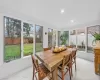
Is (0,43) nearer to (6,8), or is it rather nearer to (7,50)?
(7,50)

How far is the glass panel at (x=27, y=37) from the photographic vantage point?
462 centimetres

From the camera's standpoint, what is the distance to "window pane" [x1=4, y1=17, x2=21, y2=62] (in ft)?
12.0

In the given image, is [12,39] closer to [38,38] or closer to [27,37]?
[27,37]

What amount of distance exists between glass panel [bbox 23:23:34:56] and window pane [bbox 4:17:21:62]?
1.12ft

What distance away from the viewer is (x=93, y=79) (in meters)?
3.21

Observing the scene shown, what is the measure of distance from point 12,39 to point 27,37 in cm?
92

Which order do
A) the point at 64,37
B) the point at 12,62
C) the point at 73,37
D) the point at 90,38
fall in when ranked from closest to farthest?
the point at 12,62
the point at 90,38
the point at 73,37
the point at 64,37

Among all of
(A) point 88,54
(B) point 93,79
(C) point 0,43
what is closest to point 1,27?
(C) point 0,43

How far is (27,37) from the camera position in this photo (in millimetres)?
4785

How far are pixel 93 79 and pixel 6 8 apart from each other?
3.77 m

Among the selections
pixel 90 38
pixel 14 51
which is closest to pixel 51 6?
pixel 14 51

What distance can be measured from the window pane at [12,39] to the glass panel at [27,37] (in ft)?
1.12

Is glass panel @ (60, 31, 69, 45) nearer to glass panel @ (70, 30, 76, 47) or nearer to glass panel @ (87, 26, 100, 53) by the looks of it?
glass panel @ (70, 30, 76, 47)

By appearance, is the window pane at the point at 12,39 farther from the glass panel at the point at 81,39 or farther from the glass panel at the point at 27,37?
the glass panel at the point at 81,39
